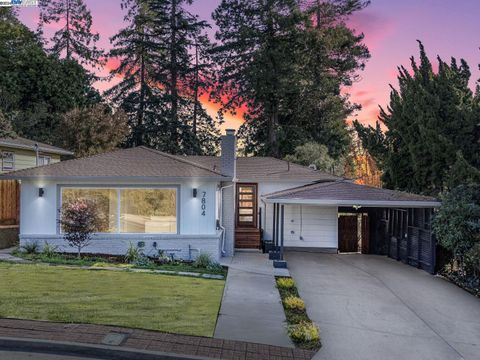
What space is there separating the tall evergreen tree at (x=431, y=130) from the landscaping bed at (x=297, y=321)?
7154mm

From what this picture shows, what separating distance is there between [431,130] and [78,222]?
1263 cm

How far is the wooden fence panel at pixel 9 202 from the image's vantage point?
16.1 m

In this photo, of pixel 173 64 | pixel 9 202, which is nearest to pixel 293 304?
pixel 9 202

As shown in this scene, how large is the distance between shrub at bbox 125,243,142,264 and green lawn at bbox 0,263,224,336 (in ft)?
5.95

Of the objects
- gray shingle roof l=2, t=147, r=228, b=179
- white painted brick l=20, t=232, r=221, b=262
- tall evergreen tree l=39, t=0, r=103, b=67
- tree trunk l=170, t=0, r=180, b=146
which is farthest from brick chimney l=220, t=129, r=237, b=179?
tall evergreen tree l=39, t=0, r=103, b=67

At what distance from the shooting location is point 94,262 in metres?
12.8

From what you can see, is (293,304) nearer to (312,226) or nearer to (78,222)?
(78,222)

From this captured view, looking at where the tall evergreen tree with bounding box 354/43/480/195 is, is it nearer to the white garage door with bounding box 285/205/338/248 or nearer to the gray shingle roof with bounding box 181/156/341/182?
the gray shingle roof with bounding box 181/156/341/182

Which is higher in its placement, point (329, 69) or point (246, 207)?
point (329, 69)

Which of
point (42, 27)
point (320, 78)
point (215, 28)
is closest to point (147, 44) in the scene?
point (215, 28)

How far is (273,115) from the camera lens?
3438 centimetres

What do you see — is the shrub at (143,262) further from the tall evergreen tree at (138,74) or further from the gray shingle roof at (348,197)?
the tall evergreen tree at (138,74)

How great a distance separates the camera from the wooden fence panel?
1611 centimetres

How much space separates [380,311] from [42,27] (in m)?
38.6
